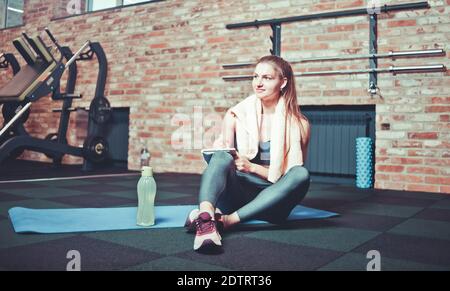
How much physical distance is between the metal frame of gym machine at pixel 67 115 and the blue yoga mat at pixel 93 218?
2389 millimetres

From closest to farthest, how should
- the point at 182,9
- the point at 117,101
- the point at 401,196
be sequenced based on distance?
the point at 401,196 → the point at 182,9 → the point at 117,101

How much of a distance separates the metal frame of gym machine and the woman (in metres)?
3.20

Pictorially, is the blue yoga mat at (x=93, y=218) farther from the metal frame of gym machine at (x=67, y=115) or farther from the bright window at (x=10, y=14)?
the bright window at (x=10, y=14)

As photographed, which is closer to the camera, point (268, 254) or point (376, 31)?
point (268, 254)

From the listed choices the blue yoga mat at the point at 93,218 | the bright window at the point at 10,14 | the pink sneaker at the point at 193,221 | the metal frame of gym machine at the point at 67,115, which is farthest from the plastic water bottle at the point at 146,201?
the bright window at the point at 10,14

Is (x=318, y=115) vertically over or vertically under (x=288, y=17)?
under

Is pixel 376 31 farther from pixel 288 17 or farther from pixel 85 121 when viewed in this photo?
pixel 85 121

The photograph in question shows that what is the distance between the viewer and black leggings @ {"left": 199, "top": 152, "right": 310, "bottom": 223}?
197 centimetres

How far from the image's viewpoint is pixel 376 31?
4.10 metres

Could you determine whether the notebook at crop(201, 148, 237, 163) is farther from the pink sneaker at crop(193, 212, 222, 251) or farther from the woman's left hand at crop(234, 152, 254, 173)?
Result: the pink sneaker at crop(193, 212, 222, 251)

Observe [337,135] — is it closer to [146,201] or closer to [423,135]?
[423,135]

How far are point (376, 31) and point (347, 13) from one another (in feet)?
1.08

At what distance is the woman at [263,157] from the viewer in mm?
2062
